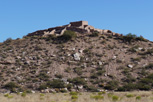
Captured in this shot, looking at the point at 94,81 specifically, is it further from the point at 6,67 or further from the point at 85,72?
the point at 6,67

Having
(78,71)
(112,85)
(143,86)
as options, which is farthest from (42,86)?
(143,86)

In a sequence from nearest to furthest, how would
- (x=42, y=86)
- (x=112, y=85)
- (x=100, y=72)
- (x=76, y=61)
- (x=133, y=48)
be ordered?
(x=42, y=86) → (x=112, y=85) → (x=100, y=72) → (x=76, y=61) → (x=133, y=48)

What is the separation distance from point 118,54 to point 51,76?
12808 millimetres

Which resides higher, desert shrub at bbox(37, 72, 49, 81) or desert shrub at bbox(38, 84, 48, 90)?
desert shrub at bbox(37, 72, 49, 81)

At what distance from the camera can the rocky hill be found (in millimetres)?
30234

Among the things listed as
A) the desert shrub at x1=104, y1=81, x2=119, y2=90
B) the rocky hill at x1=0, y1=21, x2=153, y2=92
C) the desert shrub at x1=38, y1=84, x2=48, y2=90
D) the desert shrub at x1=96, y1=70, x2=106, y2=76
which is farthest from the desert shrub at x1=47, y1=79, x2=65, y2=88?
the desert shrub at x1=96, y1=70, x2=106, y2=76

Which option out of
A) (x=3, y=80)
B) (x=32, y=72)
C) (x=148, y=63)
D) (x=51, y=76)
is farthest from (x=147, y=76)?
(x=3, y=80)

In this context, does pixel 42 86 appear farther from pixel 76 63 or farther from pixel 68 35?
pixel 68 35

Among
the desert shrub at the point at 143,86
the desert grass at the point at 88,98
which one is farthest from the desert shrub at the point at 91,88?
the desert grass at the point at 88,98

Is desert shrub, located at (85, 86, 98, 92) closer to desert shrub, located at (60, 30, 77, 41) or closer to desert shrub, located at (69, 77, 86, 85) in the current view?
desert shrub, located at (69, 77, 86, 85)

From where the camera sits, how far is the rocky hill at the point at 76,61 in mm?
30234

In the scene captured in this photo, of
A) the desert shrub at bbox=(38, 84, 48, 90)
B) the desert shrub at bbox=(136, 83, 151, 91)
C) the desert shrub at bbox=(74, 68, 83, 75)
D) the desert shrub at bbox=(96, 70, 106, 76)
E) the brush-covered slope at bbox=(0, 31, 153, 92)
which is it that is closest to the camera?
the desert shrub at bbox=(136, 83, 151, 91)

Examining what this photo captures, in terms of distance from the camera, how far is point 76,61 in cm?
3666

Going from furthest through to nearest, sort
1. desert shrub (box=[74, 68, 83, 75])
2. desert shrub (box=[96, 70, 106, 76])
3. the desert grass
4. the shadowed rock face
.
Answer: the shadowed rock face → desert shrub (box=[74, 68, 83, 75]) → desert shrub (box=[96, 70, 106, 76]) → the desert grass
